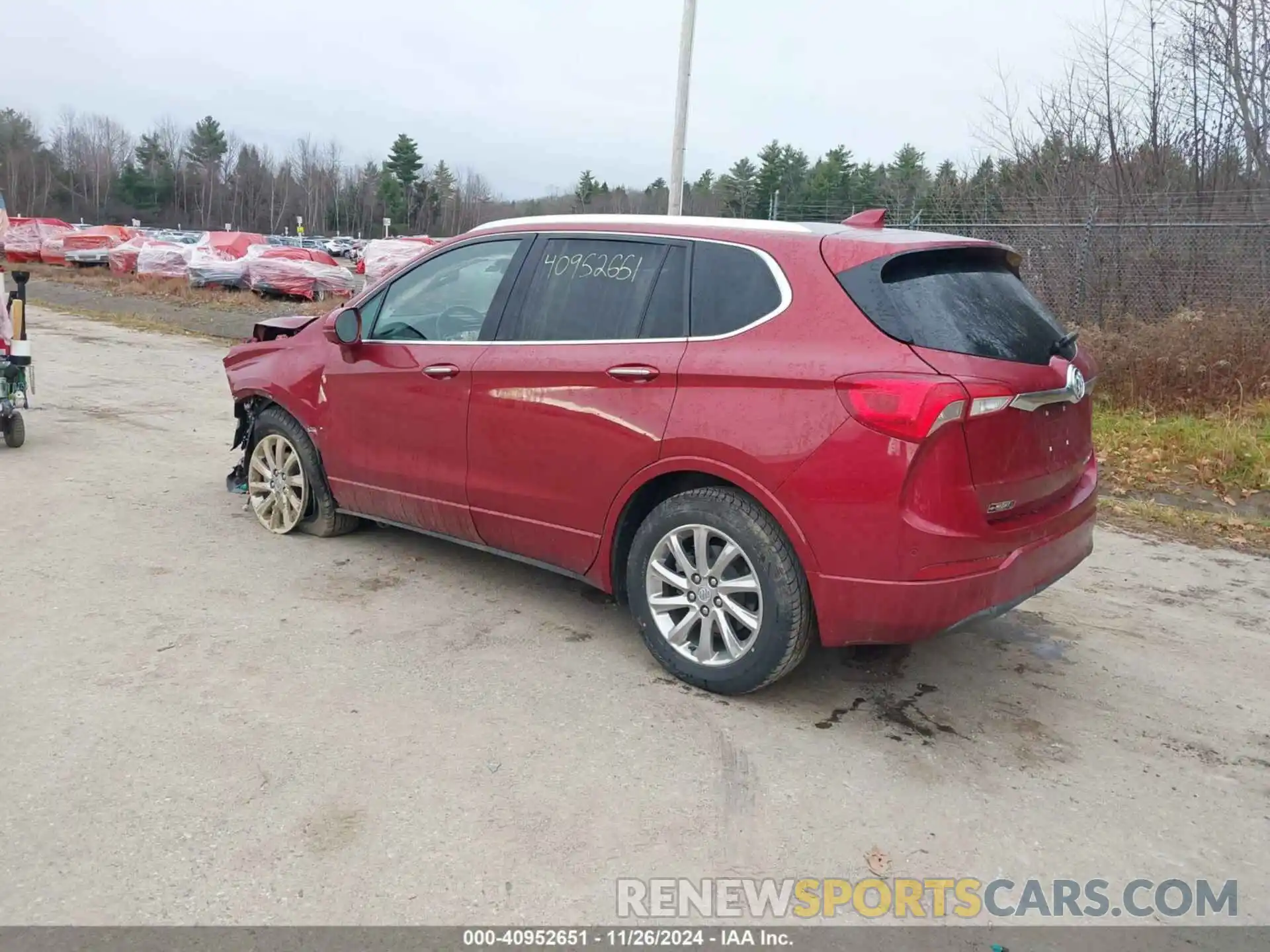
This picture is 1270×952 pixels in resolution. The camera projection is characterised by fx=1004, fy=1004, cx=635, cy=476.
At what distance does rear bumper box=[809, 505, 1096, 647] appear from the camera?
348 centimetres

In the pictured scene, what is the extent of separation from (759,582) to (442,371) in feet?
6.44

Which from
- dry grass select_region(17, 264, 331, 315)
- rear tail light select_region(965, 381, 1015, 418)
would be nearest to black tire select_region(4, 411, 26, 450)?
rear tail light select_region(965, 381, 1015, 418)

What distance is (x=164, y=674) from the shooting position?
3.95 m

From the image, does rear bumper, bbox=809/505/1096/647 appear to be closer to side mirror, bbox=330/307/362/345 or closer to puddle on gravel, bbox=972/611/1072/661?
puddle on gravel, bbox=972/611/1072/661

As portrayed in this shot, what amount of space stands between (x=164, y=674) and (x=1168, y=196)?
1314 cm

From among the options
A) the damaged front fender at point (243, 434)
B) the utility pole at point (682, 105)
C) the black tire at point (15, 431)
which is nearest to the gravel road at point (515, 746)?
the damaged front fender at point (243, 434)

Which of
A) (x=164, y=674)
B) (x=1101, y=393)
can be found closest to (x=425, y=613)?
(x=164, y=674)

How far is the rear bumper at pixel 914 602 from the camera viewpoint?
11.4 ft

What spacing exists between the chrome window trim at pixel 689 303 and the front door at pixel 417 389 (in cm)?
3

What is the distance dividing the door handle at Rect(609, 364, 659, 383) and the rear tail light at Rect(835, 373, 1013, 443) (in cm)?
86

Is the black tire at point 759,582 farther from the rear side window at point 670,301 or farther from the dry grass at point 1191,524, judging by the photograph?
the dry grass at point 1191,524

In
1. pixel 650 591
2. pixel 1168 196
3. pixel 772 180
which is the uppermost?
pixel 772 180

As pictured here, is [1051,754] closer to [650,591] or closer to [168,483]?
[650,591]

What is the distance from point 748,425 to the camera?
12.1ft
